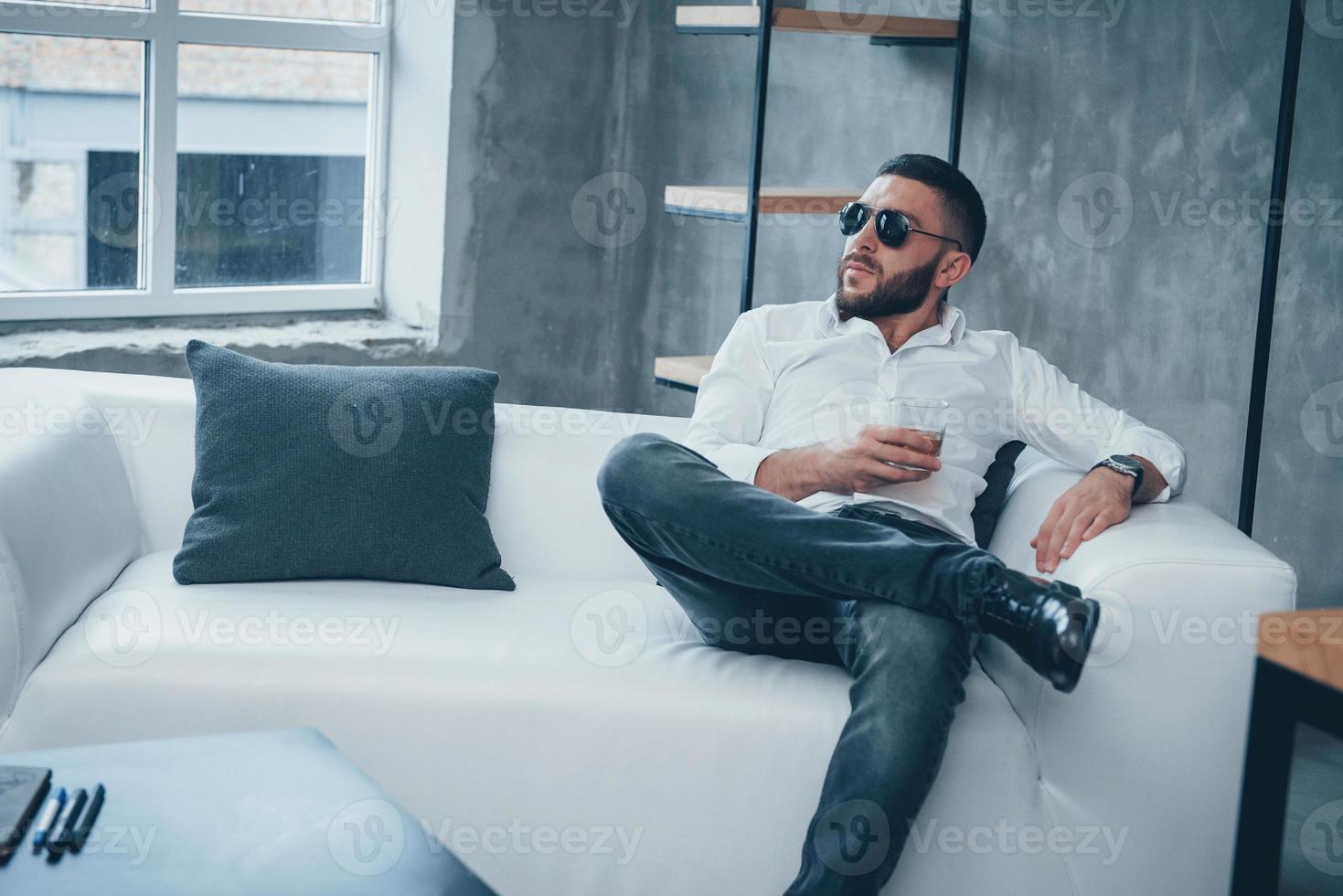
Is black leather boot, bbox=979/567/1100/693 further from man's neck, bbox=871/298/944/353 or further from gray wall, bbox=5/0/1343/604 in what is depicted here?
gray wall, bbox=5/0/1343/604

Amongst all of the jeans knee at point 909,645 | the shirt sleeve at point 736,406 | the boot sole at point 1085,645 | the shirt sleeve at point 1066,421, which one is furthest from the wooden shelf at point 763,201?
the boot sole at point 1085,645

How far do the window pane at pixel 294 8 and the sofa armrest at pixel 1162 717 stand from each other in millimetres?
2695

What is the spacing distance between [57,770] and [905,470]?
1094 mm

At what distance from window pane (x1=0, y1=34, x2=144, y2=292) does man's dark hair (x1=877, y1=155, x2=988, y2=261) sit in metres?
2.00

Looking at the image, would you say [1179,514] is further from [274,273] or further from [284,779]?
[274,273]

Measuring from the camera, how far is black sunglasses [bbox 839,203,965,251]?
2.31m

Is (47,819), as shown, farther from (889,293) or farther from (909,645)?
(889,293)

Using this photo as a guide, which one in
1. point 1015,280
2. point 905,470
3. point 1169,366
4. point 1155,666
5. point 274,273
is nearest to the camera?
point 1155,666

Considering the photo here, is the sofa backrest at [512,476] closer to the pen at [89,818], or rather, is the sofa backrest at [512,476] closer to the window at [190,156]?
the pen at [89,818]

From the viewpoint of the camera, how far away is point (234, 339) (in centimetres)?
351

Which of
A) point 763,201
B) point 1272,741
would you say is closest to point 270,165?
point 763,201

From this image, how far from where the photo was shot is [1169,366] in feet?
9.02

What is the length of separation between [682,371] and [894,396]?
95 centimetres

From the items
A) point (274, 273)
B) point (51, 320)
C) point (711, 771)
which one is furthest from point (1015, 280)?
point (51, 320)
